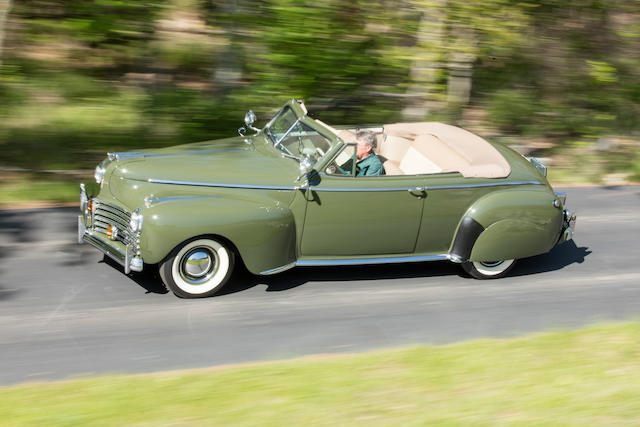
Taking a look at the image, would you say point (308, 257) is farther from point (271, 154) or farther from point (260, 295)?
point (271, 154)

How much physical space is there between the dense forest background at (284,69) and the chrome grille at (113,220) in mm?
3866

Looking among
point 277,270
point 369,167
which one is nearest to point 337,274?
point 277,270

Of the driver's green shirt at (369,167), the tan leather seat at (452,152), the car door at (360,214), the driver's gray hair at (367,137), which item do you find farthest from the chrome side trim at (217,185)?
the tan leather seat at (452,152)

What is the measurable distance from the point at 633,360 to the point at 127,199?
14.3ft

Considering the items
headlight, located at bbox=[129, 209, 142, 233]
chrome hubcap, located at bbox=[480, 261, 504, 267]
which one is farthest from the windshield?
chrome hubcap, located at bbox=[480, 261, 504, 267]

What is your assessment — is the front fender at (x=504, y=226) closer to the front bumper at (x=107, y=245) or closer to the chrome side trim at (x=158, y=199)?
the chrome side trim at (x=158, y=199)

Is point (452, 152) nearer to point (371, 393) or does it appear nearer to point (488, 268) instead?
point (488, 268)

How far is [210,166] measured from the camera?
21.8 feet

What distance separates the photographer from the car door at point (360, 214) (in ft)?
21.4

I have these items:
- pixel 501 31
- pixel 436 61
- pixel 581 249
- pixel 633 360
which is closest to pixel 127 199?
pixel 633 360

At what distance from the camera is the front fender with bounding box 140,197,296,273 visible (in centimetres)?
592

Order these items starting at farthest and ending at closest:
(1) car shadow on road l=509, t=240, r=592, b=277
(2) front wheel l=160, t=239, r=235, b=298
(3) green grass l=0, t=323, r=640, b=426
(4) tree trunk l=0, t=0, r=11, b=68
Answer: (4) tree trunk l=0, t=0, r=11, b=68
(1) car shadow on road l=509, t=240, r=592, b=277
(2) front wheel l=160, t=239, r=235, b=298
(3) green grass l=0, t=323, r=640, b=426

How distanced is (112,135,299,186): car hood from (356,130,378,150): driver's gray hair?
76cm

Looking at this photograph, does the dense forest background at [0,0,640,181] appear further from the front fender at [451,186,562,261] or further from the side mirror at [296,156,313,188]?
the front fender at [451,186,562,261]
